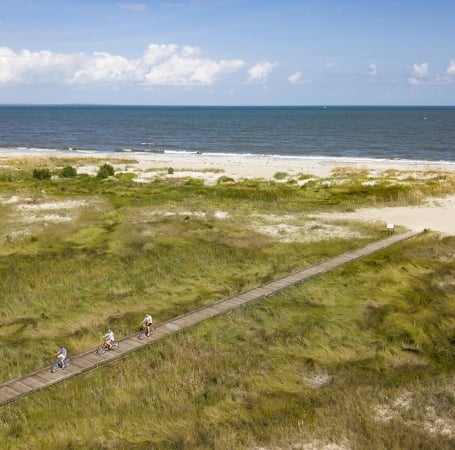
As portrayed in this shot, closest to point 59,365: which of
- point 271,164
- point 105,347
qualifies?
point 105,347

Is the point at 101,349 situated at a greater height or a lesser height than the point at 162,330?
lesser

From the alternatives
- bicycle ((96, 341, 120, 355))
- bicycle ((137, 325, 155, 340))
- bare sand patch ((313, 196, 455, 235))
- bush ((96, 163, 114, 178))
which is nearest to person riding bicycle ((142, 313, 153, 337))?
bicycle ((137, 325, 155, 340))

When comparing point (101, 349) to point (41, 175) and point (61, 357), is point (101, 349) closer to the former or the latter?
point (61, 357)

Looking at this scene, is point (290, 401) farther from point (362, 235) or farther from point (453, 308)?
point (362, 235)

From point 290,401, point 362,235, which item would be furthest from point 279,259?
point 290,401

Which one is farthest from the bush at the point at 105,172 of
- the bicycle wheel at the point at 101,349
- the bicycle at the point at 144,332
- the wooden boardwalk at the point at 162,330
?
the bicycle wheel at the point at 101,349

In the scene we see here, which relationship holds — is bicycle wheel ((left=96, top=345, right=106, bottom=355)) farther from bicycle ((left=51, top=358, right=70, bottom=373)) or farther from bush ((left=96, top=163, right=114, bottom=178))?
bush ((left=96, top=163, right=114, bottom=178))
